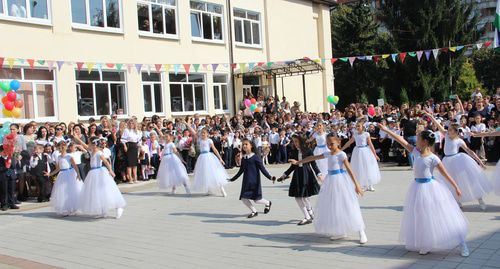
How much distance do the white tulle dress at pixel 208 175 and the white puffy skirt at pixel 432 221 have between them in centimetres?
646

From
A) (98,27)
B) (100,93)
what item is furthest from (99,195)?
(98,27)

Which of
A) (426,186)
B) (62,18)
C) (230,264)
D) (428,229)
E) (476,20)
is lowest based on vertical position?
(230,264)

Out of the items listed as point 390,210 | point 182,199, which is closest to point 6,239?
point 182,199

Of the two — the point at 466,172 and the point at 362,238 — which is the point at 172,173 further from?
the point at 466,172

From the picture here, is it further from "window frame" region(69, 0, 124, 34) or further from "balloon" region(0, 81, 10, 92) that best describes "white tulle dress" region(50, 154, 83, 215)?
"window frame" region(69, 0, 124, 34)

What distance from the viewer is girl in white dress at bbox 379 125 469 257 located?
20.9 feet

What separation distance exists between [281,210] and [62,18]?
13.2m

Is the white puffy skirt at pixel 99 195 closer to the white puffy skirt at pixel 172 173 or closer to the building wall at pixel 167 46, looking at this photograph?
the white puffy skirt at pixel 172 173

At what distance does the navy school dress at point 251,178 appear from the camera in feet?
32.2

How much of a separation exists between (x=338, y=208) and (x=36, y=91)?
14800mm

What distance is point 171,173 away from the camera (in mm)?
13328

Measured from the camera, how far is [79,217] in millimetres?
11047

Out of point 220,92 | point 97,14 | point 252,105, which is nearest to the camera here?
point 97,14

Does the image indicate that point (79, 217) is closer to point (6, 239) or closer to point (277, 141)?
point (6, 239)
